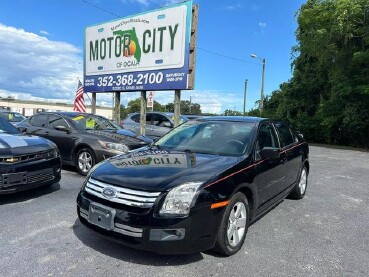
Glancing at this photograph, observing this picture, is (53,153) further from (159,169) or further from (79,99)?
(79,99)

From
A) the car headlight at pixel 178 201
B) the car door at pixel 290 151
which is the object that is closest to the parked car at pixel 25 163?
the car headlight at pixel 178 201

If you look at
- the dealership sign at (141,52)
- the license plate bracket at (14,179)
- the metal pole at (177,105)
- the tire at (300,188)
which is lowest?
the tire at (300,188)

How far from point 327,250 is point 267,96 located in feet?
99.4

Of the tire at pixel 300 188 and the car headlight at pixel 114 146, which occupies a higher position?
the car headlight at pixel 114 146

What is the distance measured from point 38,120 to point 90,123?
5.11ft

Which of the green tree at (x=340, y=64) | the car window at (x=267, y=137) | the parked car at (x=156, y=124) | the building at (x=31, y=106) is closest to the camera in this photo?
the car window at (x=267, y=137)

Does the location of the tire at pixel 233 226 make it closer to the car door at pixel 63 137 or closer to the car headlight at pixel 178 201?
the car headlight at pixel 178 201

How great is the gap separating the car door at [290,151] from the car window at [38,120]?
19.4 feet

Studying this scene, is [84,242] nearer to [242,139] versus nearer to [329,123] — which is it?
[242,139]

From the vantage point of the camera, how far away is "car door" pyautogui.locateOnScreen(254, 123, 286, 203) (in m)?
4.20

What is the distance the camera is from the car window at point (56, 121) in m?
8.07

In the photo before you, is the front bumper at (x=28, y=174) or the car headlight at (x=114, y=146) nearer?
the front bumper at (x=28, y=174)

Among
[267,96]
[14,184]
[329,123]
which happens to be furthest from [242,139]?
[267,96]

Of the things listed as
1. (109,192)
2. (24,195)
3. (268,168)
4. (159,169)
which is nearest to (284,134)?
(268,168)
